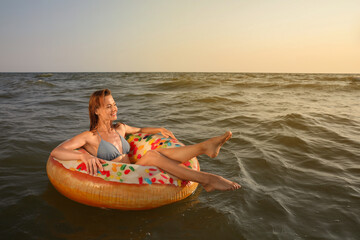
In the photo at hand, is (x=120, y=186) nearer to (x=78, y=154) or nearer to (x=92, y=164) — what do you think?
(x=92, y=164)

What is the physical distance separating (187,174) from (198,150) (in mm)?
295

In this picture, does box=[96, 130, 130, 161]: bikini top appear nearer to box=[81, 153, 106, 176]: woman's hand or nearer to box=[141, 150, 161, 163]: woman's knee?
box=[81, 153, 106, 176]: woman's hand

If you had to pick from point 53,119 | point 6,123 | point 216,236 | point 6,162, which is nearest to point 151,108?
point 53,119

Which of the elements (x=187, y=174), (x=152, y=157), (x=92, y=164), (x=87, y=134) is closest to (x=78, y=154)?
(x=92, y=164)

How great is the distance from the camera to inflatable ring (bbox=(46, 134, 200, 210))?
2.82 metres

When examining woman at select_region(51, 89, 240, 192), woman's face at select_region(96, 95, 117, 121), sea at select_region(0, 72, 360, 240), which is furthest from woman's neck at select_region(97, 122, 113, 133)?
sea at select_region(0, 72, 360, 240)

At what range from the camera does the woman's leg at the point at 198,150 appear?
2.96 metres

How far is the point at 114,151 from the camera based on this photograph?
11.2 feet

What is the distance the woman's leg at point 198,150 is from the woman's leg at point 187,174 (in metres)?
0.08

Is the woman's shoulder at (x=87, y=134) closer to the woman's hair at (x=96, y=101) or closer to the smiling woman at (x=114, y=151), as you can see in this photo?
the smiling woman at (x=114, y=151)

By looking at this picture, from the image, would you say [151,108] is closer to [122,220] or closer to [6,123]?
[6,123]

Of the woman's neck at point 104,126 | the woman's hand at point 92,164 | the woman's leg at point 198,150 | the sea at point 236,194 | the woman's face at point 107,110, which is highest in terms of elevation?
the woman's face at point 107,110

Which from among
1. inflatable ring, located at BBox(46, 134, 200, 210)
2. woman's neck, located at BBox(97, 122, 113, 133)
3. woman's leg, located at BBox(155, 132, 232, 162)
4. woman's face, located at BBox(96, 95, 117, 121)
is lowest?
inflatable ring, located at BBox(46, 134, 200, 210)

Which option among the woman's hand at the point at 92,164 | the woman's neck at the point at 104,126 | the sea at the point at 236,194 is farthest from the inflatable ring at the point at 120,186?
the woman's neck at the point at 104,126
